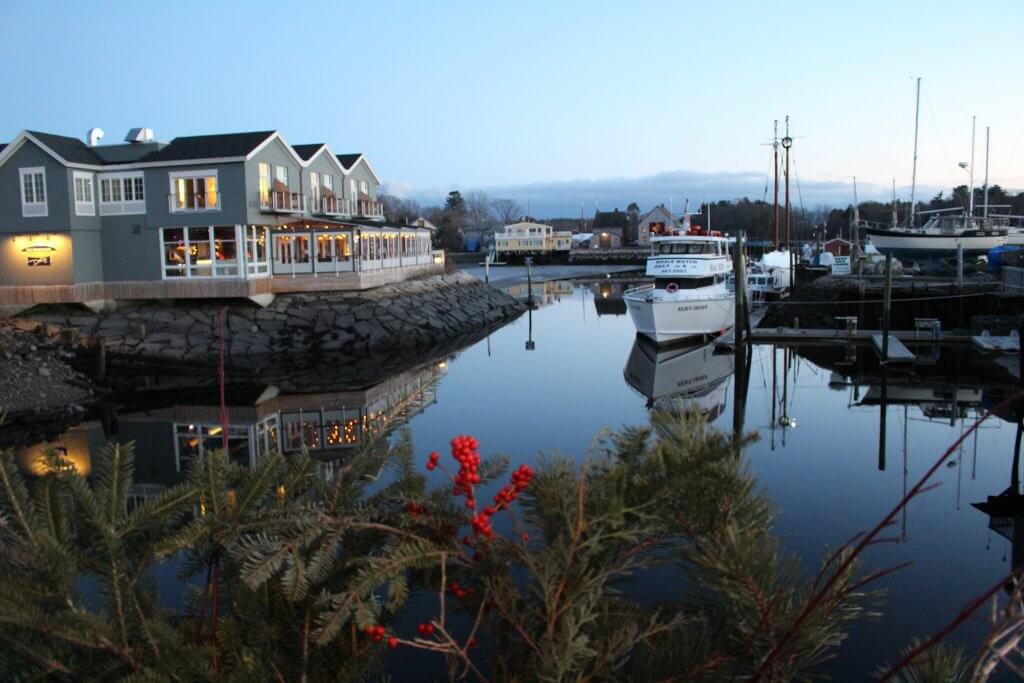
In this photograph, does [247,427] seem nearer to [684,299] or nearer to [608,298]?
[684,299]

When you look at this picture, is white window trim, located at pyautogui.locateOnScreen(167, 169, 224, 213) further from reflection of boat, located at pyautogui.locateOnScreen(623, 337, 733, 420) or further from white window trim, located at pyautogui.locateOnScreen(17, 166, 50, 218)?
reflection of boat, located at pyautogui.locateOnScreen(623, 337, 733, 420)

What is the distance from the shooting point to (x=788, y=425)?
17.5 m

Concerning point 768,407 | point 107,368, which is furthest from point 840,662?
point 107,368

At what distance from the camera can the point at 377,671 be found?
2.79 m

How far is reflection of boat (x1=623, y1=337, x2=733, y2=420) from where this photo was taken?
21.5 m

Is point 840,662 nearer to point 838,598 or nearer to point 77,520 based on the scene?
point 838,598

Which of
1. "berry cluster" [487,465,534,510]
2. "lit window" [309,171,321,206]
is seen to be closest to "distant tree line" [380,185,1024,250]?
"lit window" [309,171,321,206]

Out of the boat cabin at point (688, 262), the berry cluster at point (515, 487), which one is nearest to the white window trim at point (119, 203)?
the boat cabin at point (688, 262)

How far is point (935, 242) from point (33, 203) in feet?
145

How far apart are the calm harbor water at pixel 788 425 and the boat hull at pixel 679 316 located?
85 cm

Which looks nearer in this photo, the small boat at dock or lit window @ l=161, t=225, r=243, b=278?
lit window @ l=161, t=225, r=243, b=278

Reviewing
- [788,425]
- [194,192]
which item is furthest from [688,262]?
[194,192]

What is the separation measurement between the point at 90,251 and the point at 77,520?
104 feet

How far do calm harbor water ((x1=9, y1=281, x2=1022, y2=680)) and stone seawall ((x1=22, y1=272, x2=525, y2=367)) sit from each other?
3541mm
